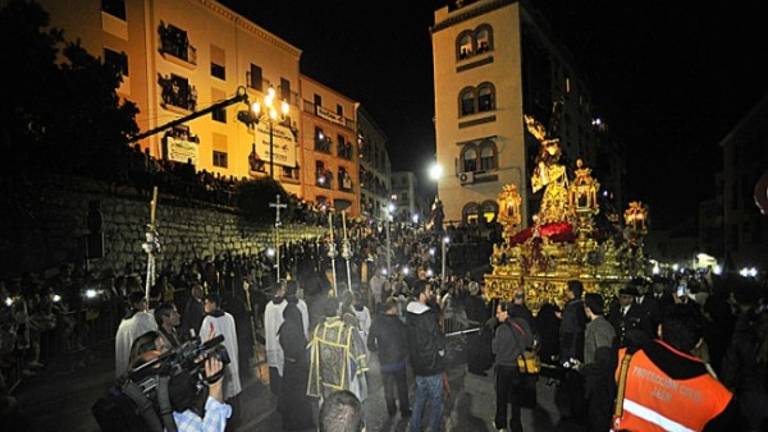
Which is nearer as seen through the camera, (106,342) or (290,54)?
(106,342)

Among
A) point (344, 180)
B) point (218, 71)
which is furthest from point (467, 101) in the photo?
point (218, 71)

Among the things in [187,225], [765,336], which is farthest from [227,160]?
[765,336]

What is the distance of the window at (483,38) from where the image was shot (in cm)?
2708

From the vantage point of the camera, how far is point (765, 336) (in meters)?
4.57

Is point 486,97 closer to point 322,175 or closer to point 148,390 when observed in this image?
point 322,175

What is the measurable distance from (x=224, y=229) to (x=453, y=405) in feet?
42.9

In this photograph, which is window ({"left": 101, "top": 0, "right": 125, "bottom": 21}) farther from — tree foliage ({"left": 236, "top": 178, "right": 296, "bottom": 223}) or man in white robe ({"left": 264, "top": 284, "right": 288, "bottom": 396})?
man in white robe ({"left": 264, "top": 284, "right": 288, "bottom": 396})

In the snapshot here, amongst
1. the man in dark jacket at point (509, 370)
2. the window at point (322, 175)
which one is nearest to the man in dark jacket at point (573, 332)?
the man in dark jacket at point (509, 370)

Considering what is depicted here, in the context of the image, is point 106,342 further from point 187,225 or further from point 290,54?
point 290,54

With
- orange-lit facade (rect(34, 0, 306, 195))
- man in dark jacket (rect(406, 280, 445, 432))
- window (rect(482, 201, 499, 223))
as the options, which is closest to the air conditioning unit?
window (rect(482, 201, 499, 223))

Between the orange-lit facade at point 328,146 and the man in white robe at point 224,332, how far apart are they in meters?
27.7

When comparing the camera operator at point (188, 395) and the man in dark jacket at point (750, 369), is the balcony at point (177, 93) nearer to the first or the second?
the camera operator at point (188, 395)

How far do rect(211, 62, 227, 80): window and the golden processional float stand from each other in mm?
21993

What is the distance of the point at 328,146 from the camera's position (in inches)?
1492
